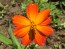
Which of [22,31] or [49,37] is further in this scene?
[49,37]

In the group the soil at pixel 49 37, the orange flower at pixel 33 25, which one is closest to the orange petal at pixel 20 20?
the orange flower at pixel 33 25

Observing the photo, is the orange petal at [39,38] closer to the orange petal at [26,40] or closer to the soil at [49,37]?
the orange petal at [26,40]

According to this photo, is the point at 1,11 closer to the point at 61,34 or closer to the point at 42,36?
the point at 61,34

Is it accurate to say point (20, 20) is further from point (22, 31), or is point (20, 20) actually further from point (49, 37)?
point (49, 37)

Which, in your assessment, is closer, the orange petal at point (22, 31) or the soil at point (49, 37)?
the orange petal at point (22, 31)

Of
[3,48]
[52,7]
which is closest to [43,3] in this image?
[52,7]

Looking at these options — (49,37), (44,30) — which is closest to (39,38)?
(44,30)

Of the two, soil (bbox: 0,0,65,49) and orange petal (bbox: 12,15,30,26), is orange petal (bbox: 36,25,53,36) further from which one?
soil (bbox: 0,0,65,49)

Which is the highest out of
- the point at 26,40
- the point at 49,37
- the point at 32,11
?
the point at 32,11

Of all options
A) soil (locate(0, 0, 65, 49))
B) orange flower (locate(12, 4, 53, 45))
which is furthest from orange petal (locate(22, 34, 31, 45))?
soil (locate(0, 0, 65, 49))
